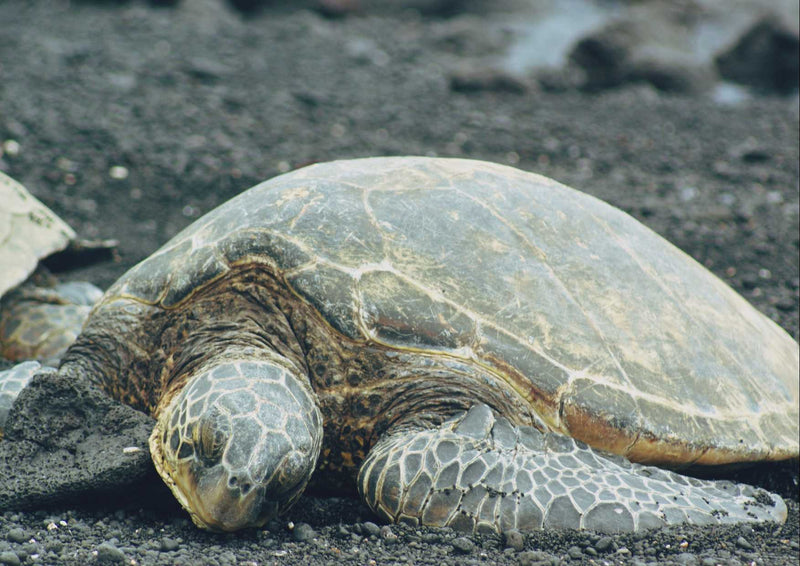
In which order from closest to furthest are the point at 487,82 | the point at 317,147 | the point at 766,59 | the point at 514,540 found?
the point at 514,540, the point at 317,147, the point at 487,82, the point at 766,59

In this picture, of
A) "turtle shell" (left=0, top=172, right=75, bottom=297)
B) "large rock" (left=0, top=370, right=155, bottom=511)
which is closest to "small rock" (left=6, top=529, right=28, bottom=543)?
"large rock" (left=0, top=370, right=155, bottom=511)

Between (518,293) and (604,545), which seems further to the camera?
(518,293)

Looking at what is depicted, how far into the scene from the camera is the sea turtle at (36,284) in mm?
3959

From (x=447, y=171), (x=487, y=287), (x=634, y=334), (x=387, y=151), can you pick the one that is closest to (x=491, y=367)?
(x=487, y=287)

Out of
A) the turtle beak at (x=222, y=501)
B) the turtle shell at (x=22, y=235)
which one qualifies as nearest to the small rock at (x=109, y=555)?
the turtle beak at (x=222, y=501)

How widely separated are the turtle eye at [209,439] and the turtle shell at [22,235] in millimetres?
2077

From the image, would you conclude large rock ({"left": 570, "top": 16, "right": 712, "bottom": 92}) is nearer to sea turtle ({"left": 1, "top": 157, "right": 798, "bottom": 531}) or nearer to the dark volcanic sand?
the dark volcanic sand

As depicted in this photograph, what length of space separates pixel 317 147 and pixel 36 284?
2.95 metres

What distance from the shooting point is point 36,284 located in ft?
14.6

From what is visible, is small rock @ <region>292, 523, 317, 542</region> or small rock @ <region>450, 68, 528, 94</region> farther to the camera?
small rock @ <region>450, 68, 528, 94</region>

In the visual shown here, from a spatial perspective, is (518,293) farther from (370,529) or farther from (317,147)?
(317,147)

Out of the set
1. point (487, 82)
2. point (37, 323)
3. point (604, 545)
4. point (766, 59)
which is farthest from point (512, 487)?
point (766, 59)

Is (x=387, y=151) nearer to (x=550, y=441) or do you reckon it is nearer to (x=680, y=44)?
(x=550, y=441)

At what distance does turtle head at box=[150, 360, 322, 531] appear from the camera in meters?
2.35
